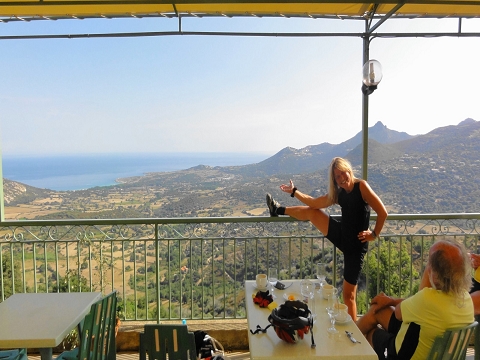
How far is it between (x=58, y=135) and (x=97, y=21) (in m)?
4.06

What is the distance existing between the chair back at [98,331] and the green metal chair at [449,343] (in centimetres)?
169

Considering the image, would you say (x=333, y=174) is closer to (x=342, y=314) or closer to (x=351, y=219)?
(x=351, y=219)

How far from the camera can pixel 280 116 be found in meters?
6.73

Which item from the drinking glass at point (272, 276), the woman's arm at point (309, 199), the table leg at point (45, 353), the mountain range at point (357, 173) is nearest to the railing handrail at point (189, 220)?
the mountain range at point (357, 173)

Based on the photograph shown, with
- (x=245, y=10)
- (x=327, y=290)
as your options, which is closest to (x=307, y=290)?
(x=327, y=290)

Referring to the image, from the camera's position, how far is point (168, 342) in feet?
5.54

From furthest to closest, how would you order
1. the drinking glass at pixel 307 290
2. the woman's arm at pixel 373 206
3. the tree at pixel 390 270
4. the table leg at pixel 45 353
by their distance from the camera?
the tree at pixel 390 270, the woman's arm at pixel 373 206, the drinking glass at pixel 307 290, the table leg at pixel 45 353

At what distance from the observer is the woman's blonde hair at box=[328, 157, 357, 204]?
9.98 feet

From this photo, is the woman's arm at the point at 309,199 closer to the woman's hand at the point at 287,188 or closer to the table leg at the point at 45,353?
the woman's hand at the point at 287,188

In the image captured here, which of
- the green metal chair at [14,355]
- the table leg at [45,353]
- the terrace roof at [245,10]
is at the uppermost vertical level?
the terrace roof at [245,10]

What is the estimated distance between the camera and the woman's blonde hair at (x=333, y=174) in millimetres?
3041

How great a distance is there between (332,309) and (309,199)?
1564 mm

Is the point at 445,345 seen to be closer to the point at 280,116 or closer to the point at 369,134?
the point at 369,134

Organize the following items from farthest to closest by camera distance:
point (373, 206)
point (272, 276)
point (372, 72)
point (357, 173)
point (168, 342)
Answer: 1. point (357, 173)
2. point (372, 72)
3. point (373, 206)
4. point (272, 276)
5. point (168, 342)
